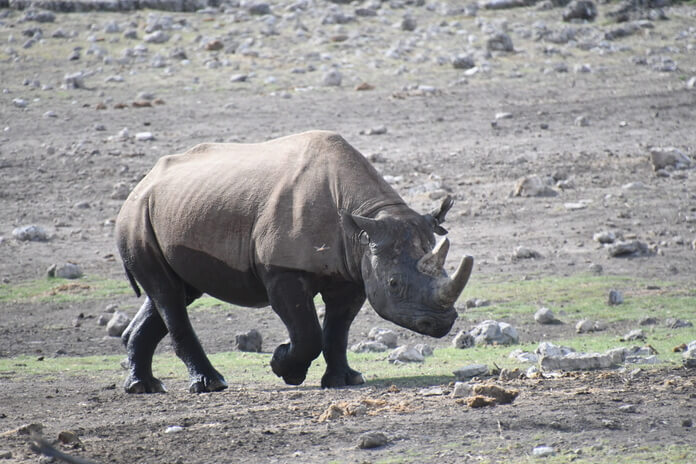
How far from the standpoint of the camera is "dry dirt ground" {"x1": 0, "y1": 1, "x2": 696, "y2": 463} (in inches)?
261

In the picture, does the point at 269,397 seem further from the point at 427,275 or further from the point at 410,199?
the point at 410,199

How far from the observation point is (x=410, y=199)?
16203mm

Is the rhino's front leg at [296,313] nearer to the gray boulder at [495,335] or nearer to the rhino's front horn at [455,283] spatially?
the rhino's front horn at [455,283]

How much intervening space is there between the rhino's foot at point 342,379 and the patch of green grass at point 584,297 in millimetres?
3212

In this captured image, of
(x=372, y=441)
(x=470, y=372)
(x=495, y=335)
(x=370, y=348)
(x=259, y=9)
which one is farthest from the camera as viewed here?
(x=259, y=9)

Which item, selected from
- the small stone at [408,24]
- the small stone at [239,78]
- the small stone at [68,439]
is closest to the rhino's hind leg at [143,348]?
the small stone at [68,439]

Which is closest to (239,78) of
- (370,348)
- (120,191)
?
(120,191)

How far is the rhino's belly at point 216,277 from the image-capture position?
891 cm

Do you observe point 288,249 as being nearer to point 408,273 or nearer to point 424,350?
point 408,273

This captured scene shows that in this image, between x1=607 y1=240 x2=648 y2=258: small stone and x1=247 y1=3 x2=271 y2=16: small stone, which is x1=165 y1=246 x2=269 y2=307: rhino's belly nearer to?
x1=607 y1=240 x2=648 y2=258: small stone

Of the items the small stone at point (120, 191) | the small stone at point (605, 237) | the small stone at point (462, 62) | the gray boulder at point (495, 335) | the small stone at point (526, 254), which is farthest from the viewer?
the small stone at point (462, 62)

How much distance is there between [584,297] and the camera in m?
12.3

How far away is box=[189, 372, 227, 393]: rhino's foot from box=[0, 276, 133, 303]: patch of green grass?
A: 464 centimetres

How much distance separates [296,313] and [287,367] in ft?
1.36
